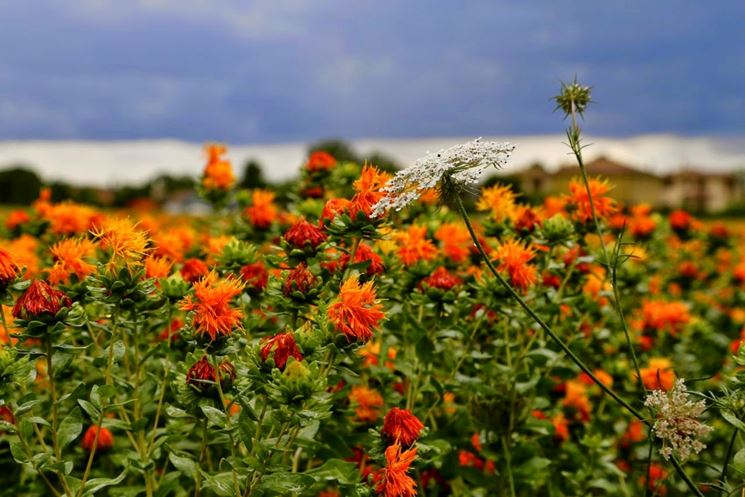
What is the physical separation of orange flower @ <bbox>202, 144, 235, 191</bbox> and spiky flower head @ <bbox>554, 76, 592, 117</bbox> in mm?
1983

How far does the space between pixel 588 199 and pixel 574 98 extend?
2.08ft

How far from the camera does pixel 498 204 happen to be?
296 cm

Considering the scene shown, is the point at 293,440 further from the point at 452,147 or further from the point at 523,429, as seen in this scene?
the point at 523,429

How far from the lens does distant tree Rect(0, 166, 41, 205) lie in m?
51.4

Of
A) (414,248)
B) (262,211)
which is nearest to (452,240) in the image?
(414,248)

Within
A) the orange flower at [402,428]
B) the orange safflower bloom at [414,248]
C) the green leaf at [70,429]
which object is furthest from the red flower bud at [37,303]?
the orange safflower bloom at [414,248]

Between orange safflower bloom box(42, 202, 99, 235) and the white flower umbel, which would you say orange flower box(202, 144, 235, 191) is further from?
the white flower umbel

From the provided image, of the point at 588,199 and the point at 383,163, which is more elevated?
the point at 588,199

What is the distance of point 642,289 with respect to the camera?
4.01 m

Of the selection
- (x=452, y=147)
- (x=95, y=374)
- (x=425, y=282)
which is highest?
(x=452, y=147)

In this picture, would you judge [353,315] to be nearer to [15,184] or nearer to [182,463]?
[182,463]

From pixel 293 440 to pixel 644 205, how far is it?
2.92 m

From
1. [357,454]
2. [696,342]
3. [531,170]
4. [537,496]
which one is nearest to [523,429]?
[357,454]

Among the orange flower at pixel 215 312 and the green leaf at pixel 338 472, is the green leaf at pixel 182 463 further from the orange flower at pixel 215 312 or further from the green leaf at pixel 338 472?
the orange flower at pixel 215 312
